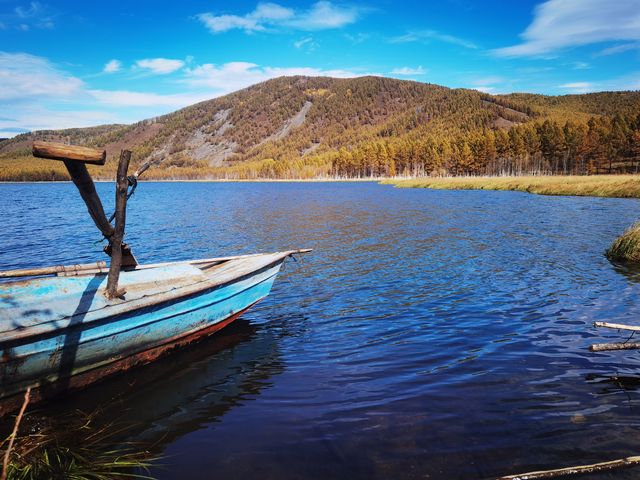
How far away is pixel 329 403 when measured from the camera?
23.7ft

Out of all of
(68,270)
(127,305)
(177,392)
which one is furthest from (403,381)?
(68,270)

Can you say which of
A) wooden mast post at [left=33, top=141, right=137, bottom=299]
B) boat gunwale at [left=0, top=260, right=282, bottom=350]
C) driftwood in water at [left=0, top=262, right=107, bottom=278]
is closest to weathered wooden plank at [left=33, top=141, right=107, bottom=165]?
wooden mast post at [left=33, top=141, right=137, bottom=299]

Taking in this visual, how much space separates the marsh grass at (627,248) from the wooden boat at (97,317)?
53.9ft

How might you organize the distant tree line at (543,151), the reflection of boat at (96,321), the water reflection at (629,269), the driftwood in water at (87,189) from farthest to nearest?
the distant tree line at (543,151)
the water reflection at (629,269)
the driftwood in water at (87,189)
the reflection of boat at (96,321)

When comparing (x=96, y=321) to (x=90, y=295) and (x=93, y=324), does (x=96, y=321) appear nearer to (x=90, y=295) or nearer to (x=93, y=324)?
(x=93, y=324)

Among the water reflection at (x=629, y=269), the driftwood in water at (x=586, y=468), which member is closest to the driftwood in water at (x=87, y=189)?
the driftwood in water at (x=586, y=468)

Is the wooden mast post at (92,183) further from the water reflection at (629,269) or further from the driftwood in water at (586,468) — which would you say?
the water reflection at (629,269)

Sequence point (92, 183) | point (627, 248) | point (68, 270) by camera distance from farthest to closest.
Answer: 1. point (627, 248)
2. point (68, 270)
3. point (92, 183)

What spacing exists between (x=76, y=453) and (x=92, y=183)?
4481 millimetres

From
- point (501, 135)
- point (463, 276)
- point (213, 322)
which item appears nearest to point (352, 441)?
point (213, 322)

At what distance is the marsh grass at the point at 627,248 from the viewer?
1806cm

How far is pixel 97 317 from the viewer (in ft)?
24.5

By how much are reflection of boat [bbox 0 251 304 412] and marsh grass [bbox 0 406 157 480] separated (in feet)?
2.89

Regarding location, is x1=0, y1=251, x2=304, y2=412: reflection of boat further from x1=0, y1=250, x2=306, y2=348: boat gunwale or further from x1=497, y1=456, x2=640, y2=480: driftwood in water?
x1=497, y1=456, x2=640, y2=480: driftwood in water
